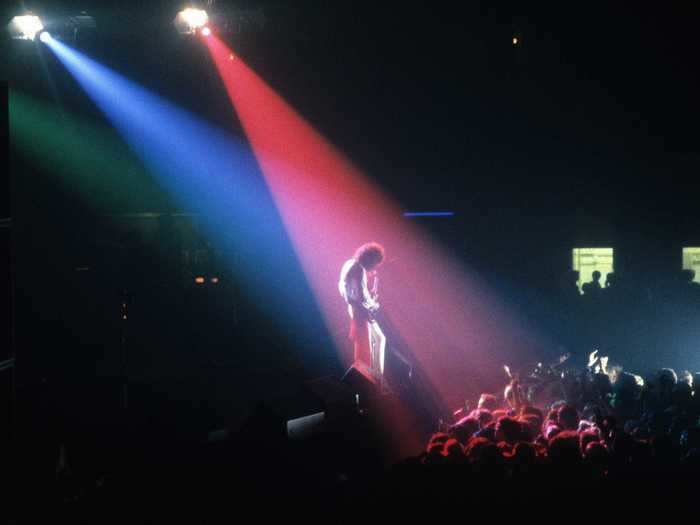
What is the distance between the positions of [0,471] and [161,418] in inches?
62.7

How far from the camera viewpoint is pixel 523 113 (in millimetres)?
9133

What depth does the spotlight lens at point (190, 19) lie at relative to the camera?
683 cm

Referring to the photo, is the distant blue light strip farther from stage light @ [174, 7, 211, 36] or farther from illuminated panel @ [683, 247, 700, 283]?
stage light @ [174, 7, 211, 36]

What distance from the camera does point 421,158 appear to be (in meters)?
9.38

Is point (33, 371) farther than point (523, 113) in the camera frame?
No

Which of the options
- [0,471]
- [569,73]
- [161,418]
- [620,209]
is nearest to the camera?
[0,471]

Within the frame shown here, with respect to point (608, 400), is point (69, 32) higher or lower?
higher

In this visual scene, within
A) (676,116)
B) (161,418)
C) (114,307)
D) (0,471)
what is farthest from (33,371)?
(676,116)

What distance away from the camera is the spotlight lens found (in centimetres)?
683

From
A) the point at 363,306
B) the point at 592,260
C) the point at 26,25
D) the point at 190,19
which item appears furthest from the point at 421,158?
the point at 26,25

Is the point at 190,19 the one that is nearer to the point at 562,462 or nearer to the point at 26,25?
the point at 26,25

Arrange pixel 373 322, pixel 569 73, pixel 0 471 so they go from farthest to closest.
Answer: pixel 569 73 < pixel 373 322 < pixel 0 471

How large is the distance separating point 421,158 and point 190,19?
164 inches

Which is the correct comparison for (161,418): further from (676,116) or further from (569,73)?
(676,116)
